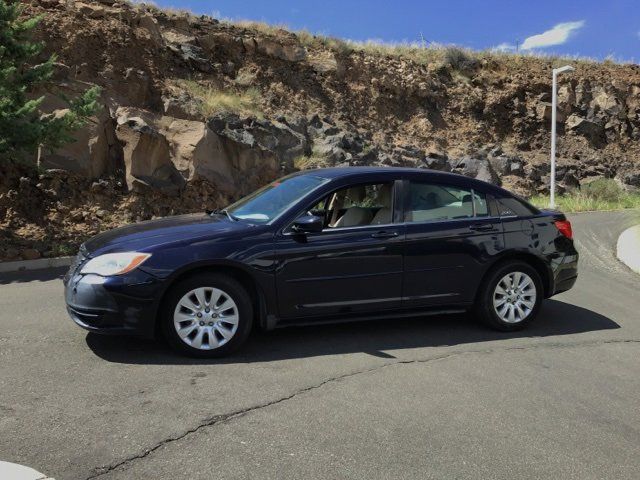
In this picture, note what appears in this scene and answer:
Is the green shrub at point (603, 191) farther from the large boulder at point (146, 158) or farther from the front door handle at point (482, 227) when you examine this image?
the front door handle at point (482, 227)

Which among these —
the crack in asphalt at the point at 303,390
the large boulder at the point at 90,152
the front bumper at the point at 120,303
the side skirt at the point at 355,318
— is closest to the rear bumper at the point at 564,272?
the crack in asphalt at the point at 303,390

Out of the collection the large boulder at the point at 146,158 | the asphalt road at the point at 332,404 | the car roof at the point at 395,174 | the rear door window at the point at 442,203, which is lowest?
the asphalt road at the point at 332,404

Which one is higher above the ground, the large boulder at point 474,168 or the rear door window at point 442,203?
the large boulder at point 474,168

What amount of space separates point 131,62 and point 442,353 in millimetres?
14288

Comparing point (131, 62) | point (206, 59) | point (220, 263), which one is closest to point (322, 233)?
point (220, 263)

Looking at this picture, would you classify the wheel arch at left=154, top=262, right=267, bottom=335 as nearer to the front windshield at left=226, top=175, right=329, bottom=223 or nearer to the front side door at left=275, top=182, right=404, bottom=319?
the front side door at left=275, top=182, right=404, bottom=319

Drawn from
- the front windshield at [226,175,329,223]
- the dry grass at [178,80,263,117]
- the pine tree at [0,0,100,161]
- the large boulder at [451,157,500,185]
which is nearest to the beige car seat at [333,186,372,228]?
the front windshield at [226,175,329,223]

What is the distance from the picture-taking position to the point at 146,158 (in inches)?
520

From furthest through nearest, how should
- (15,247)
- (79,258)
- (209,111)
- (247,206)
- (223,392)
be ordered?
(209,111), (15,247), (247,206), (79,258), (223,392)

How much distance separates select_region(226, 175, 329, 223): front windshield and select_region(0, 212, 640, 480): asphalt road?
3.79ft

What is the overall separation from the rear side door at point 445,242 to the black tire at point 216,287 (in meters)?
1.57

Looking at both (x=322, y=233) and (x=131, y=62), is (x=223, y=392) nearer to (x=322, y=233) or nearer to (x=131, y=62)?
(x=322, y=233)

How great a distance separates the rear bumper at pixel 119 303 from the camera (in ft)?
15.3

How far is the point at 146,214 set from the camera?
12820mm
